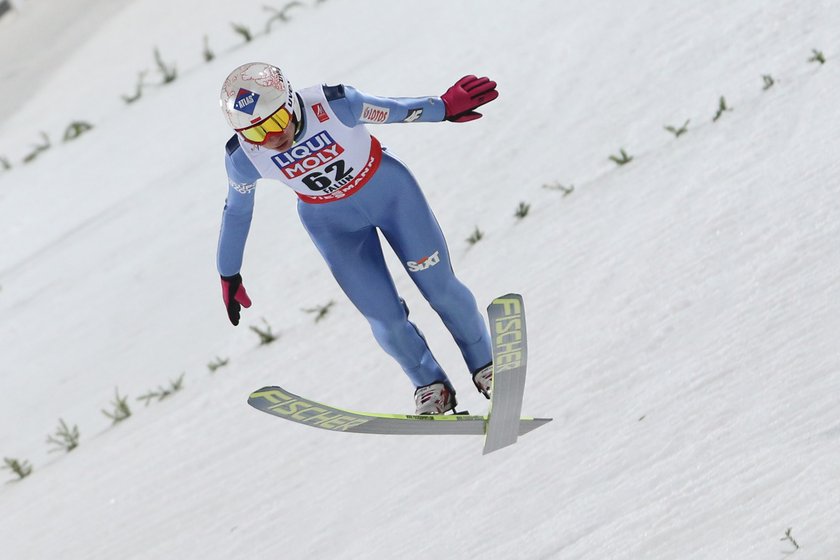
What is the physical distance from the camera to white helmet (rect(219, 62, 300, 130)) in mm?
6012

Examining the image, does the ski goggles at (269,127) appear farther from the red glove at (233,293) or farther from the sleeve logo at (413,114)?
the red glove at (233,293)

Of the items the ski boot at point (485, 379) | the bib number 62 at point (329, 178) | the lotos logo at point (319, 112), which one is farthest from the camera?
the ski boot at point (485, 379)

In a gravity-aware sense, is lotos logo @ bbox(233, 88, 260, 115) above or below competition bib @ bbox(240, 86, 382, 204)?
above

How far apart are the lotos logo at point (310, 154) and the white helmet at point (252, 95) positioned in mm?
322

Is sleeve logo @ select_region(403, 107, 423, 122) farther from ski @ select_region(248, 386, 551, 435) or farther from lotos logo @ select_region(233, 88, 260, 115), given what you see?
ski @ select_region(248, 386, 551, 435)

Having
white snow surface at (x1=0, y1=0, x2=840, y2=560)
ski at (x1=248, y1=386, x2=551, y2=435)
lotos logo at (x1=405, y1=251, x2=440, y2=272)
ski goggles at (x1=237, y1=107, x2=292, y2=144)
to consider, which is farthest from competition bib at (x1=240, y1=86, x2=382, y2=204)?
white snow surface at (x1=0, y1=0, x2=840, y2=560)

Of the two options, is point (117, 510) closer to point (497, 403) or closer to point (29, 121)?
point (497, 403)

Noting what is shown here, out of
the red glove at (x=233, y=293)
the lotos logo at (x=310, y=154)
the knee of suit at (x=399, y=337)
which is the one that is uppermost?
the lotos logo at (x=310, y=154)

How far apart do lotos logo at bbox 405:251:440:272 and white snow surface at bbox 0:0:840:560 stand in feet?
4.92

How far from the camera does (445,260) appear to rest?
22.5 ft

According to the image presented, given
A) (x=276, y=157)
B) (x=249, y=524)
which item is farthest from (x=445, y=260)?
(x=249, y=524)

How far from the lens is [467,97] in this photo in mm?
6391

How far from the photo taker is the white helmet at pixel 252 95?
6.01 m

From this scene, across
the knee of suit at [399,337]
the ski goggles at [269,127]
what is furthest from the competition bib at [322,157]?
the knee of suit at [399,337]
